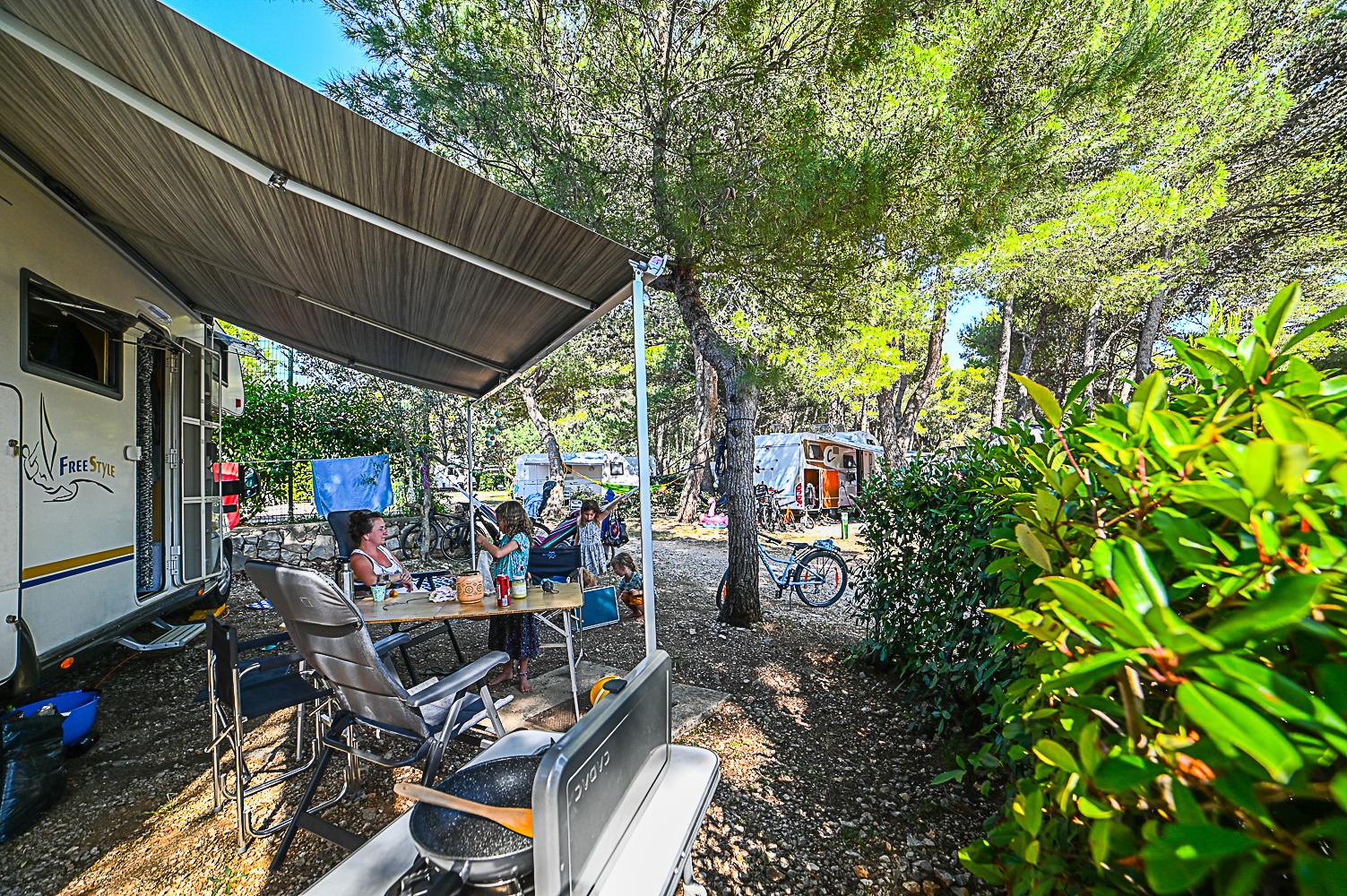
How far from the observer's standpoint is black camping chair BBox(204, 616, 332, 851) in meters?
2.21

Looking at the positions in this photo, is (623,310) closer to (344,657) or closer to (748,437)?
(748,437)

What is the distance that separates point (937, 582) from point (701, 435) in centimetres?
1056

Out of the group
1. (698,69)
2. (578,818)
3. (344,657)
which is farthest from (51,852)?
(698,69)

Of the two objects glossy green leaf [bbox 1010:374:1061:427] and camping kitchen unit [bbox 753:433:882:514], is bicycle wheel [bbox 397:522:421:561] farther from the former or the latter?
glossy green leaf [bbox 1010:374:1061:427]

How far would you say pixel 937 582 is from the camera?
10.0 ft

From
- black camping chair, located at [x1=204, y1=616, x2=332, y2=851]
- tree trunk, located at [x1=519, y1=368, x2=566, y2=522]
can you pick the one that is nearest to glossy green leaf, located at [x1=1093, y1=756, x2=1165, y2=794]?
black camping chair, located at [x1=204, y1=616, x2=332, y2=851]

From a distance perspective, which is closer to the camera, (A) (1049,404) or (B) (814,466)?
(A) (1049,404)

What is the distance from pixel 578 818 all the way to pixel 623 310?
11.3 m

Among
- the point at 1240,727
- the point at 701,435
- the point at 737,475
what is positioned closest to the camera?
the point at 1240,727

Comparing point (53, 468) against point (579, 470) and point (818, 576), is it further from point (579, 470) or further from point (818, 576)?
point (579, 470)

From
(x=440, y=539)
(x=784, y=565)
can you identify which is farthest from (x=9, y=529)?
(x=440, y=539)

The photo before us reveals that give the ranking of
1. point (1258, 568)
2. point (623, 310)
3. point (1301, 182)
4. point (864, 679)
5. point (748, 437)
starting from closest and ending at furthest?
point (1258, 568) → point (864, 679) → point (748, 437) → point (1301, 182) → point (623, 310)

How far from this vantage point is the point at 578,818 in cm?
99

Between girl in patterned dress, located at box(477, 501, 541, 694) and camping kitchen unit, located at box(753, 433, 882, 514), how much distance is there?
8771 millimetres
